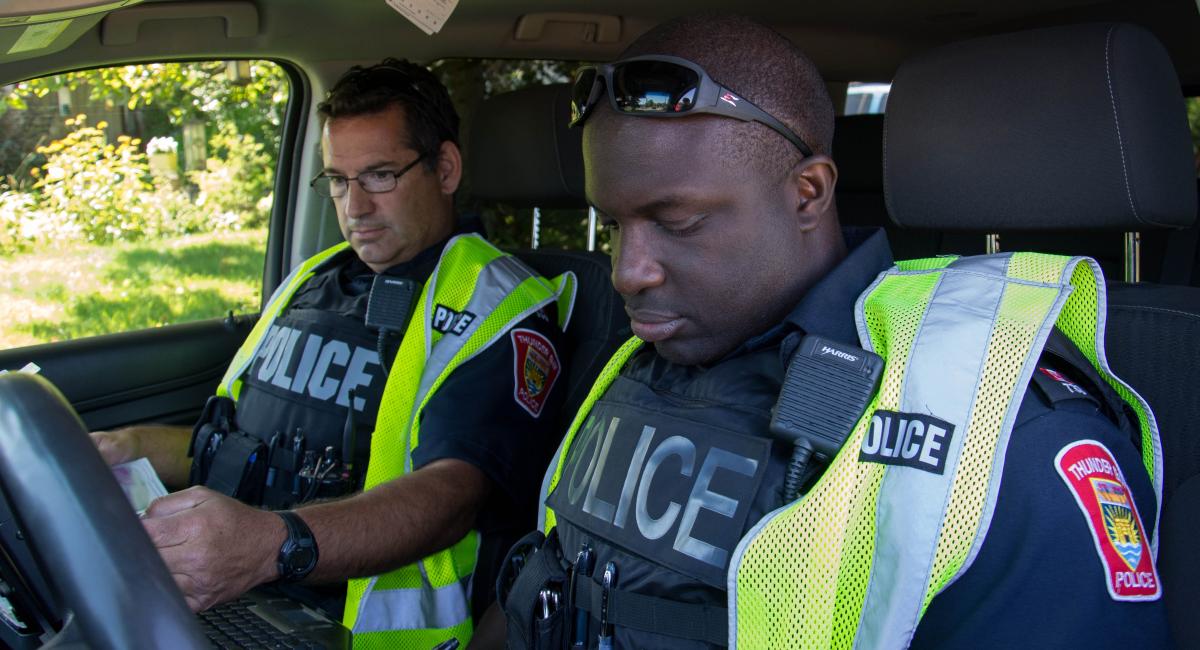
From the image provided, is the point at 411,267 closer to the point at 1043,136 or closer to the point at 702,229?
the point at 702,229

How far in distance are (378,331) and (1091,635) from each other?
151 centimetres

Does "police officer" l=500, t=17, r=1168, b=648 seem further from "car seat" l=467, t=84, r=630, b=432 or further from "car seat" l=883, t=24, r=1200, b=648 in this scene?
"car seat" l=467, t=84, r=630, b=432

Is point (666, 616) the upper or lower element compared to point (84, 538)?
lower

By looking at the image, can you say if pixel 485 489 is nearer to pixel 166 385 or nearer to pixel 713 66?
pixel 713 66

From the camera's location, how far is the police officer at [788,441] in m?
1.05

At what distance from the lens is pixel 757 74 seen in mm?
1337

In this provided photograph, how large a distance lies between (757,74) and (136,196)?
222 cm

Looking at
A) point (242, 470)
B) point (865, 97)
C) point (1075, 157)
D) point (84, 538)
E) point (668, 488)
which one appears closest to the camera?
point (84, 538)

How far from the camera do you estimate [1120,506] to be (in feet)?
3.56

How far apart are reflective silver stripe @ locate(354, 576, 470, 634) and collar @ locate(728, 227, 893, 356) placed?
0.90 meters

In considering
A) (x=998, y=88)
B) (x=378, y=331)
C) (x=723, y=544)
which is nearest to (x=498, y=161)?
(x=378, y=331)

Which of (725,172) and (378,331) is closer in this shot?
(725,172)

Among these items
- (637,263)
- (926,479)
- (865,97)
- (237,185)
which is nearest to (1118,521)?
(926,479)

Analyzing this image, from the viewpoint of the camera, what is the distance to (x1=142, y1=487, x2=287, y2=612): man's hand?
1.37 metres
